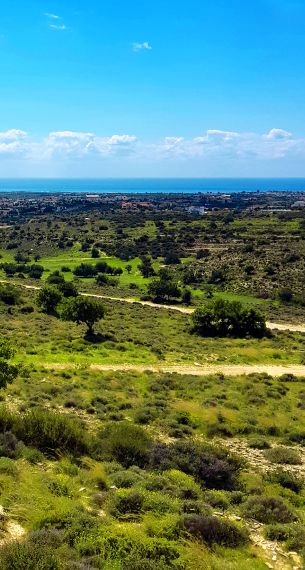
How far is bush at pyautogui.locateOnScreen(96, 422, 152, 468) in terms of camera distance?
→ 48.7ft

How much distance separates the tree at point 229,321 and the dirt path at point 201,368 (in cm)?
1320

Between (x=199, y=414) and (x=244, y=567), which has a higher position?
(x=244, y=567)

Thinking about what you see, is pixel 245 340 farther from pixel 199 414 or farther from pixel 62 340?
pixel 199 414

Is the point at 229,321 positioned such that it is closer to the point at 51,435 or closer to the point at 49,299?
the point at 49,299

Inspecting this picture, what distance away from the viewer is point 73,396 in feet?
73.9

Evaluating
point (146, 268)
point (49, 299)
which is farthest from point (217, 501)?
point (146, 268)

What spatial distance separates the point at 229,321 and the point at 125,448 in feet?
123

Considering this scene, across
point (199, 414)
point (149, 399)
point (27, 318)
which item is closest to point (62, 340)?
point (27, 318)

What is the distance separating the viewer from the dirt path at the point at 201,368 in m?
31.4

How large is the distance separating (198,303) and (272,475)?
195 feet

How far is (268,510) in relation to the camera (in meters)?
11.8

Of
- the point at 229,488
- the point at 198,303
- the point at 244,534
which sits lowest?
the point at 198,303

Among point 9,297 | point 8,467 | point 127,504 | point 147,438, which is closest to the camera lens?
point 127,504

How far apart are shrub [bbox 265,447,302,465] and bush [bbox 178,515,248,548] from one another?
272 inches
